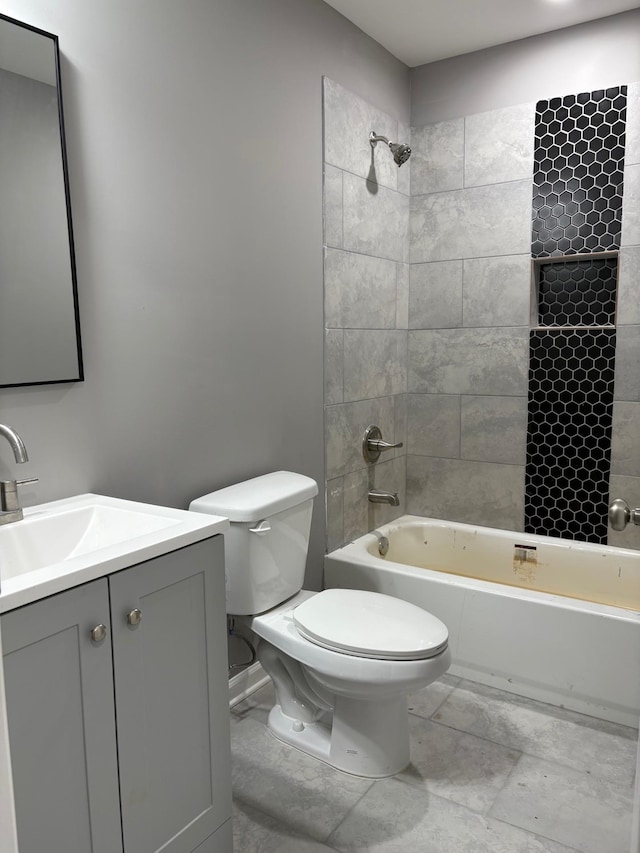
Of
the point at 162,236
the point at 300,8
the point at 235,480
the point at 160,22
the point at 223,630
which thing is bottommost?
the point at 223,630

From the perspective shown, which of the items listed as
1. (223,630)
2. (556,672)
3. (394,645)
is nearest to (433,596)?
(556,672)

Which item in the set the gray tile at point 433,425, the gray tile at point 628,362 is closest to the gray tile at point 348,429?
the gray tile at point 433,425

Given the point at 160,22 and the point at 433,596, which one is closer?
the point at 160,22

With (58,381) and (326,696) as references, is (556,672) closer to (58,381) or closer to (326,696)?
(326,696)

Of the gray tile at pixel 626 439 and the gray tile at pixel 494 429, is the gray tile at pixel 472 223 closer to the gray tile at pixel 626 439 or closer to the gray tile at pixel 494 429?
the gray tile at pixel 494 429

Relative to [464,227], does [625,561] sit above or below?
below

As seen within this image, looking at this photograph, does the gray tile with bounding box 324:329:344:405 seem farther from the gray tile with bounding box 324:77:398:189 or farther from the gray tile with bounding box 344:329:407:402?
the gray tile with bounding box 324:77:398:189

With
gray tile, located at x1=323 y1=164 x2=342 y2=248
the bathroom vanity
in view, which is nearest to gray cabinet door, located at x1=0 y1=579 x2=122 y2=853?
the bathroom vanity

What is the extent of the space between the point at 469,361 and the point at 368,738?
184 cm

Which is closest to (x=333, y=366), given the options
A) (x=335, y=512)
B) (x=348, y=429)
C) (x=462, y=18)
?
(x=348, y=429)

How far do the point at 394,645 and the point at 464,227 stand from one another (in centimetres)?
209

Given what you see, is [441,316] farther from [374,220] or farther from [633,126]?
[633,126]

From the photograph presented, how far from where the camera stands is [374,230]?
3086 millimetres

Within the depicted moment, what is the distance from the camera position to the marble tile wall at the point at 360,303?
9.32 ft
